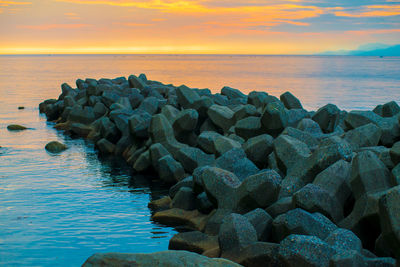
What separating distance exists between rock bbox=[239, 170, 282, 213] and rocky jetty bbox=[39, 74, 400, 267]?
1 centimetres

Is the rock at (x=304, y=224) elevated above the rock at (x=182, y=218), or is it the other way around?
the rock at (x=304, y=224)

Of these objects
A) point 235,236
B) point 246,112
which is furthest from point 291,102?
point 235,236

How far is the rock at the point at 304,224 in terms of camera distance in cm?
572

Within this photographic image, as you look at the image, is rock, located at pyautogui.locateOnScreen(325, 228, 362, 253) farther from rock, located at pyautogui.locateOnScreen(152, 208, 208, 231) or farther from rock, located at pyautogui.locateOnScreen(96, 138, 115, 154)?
rock, located at pyautogui.locateOnScreen(96, 138, 115, 154)

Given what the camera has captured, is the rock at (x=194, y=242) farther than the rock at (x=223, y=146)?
No

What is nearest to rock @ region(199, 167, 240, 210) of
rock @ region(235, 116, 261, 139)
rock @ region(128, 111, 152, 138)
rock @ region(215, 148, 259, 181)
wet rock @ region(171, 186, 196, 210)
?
wet rock @ region(171, 186, 196, 210)

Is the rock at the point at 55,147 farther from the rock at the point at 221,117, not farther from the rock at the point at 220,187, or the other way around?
the rock at the point at 220,187

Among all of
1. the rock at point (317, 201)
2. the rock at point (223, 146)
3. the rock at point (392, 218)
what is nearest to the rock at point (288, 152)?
the rock at point (223, 146)

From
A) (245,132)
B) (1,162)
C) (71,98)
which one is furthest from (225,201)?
(71,98)

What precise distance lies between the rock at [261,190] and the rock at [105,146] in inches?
318

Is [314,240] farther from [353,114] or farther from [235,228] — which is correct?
[353,114]

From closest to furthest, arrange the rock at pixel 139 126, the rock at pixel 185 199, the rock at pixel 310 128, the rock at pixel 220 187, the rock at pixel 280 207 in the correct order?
1. the rock at pixel 280 207
2. the rock at pixel 220 187
3. the rock at pixel 185 199
4. the rock at pixel 310 128
5. the rock at pixel 139 126

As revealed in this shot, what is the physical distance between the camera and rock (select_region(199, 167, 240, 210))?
7.23 metres

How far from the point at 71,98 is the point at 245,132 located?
12206 millimetres
